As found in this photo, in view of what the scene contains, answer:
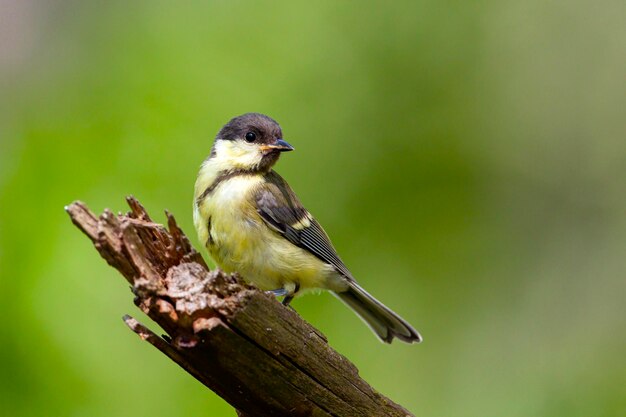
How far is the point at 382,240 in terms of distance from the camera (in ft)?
19.1

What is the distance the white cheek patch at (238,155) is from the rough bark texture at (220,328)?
144 centimetres

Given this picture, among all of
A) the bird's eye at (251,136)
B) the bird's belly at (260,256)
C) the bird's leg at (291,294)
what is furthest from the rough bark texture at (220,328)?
the bird's eye at (251,136)

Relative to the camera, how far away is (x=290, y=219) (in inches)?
179

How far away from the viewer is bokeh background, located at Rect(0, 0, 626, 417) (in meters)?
4.69

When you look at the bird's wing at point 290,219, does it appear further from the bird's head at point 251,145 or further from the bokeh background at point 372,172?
the bokeh background at point 372,172

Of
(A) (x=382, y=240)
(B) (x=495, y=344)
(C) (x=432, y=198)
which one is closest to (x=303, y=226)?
(A) (x=382, y=240)

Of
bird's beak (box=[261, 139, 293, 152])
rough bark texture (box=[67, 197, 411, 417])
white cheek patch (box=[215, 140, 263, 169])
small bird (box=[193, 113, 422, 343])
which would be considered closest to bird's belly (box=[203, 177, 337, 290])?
small bird (box=[193, 113, 422, 343])

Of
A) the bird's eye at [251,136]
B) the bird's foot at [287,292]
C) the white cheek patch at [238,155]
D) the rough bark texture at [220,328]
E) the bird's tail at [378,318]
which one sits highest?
the bird's eye at [251,136]

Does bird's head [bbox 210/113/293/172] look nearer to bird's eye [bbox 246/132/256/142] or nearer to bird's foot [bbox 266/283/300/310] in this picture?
bird's eye [bbox 246/132/256/142]

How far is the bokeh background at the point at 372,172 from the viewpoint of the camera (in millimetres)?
4691

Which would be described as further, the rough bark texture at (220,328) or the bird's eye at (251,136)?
the bird's eye at (251,136)

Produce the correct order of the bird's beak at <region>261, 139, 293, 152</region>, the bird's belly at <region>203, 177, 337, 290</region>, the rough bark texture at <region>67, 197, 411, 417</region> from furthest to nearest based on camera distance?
the bird's beak at <region>261, 139, 293, 152</region>, the bird's belly at <region>203, 177, 337, 290</region>, the rough bark texture at <region>67, 197, 411, 417</region>

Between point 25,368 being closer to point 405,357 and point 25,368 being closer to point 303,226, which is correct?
point 303,226

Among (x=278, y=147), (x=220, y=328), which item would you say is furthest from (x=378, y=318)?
(x=220, y=328)
